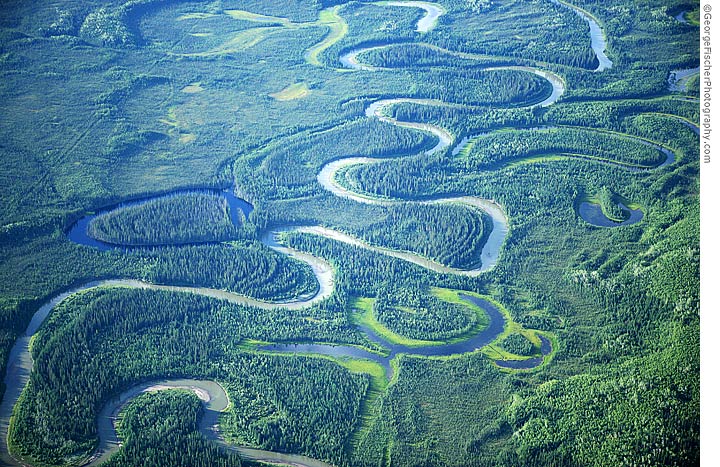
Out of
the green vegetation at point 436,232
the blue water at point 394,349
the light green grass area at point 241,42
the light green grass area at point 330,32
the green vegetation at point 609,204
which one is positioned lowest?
the green vegetation at point 609,204

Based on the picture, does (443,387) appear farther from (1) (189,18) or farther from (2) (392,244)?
(1) (189,18)

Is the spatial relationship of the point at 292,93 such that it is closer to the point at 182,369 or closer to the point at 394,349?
the point at 394,349

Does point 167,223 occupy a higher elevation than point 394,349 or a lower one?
higher

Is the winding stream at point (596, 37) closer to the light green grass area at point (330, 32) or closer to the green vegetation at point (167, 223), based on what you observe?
the light green grass area at point (330, 32)

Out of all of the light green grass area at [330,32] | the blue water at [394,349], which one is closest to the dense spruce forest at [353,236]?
the blue water at [394,349]

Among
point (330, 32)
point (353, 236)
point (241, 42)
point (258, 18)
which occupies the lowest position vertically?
point (353, 236)

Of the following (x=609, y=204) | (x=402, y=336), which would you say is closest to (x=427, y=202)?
(x=609, y=204)
